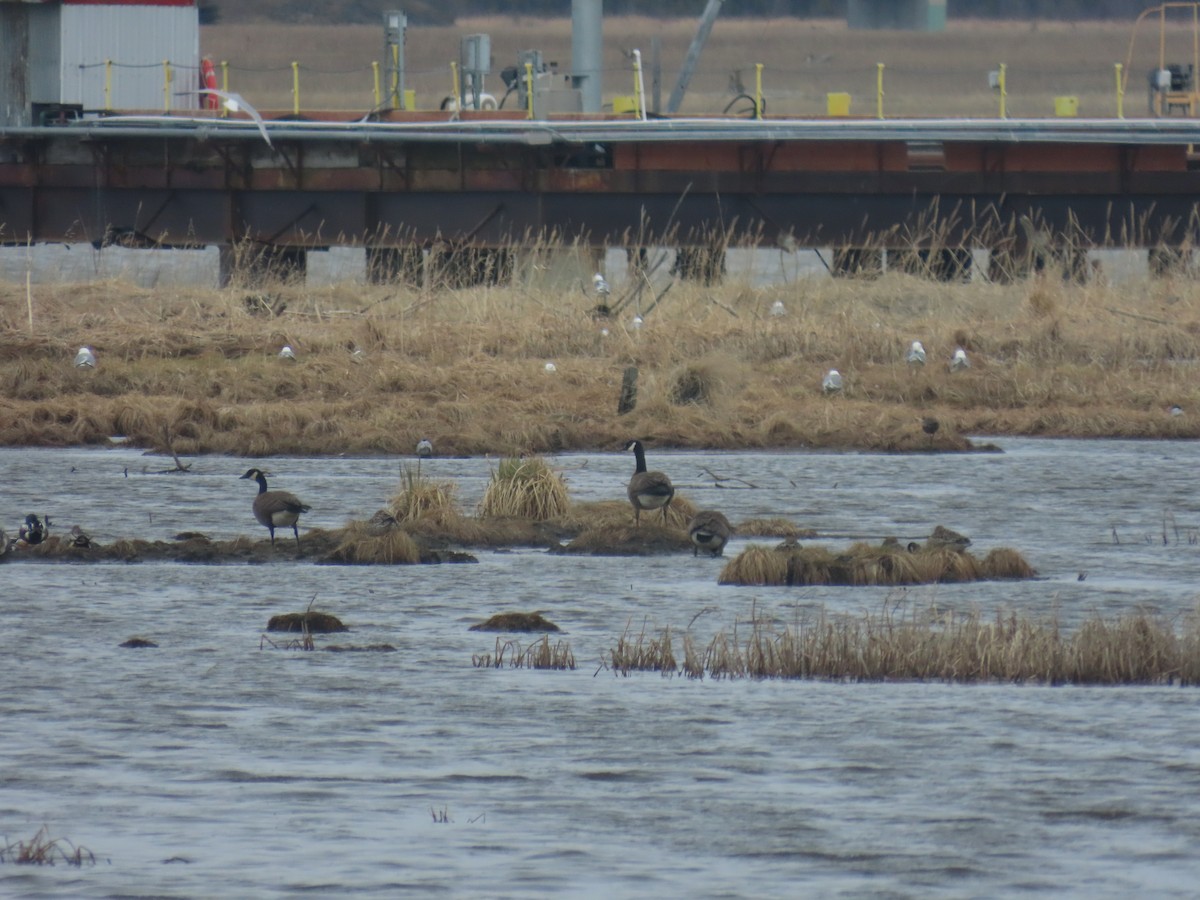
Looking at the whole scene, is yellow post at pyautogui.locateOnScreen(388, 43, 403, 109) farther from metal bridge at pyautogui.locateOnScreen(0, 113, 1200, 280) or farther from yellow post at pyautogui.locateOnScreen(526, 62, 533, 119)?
metal bridge at pyautogui.locateOnScreen(0, 113, 1200, 280)

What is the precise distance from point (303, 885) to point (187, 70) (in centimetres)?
3837

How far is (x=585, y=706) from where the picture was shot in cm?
1234

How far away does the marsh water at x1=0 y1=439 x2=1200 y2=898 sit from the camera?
9469 millimetres

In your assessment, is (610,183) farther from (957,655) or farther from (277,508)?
(957,655)

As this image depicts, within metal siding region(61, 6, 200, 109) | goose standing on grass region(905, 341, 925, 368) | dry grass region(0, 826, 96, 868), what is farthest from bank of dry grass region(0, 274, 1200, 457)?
dry grass region(0, 826, 96, 868)

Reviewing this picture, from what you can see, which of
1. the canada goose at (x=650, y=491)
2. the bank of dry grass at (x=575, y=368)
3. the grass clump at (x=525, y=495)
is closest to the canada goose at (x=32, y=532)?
the grass clump at (x=525, y=495)

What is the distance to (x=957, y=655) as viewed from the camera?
1288 centimetres

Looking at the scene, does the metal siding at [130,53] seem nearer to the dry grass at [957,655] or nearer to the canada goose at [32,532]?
the canada goose at [32,532]

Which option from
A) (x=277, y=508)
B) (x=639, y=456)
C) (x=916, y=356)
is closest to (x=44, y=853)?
(x=277, y=508)

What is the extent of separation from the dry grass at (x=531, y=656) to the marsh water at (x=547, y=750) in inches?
4.8

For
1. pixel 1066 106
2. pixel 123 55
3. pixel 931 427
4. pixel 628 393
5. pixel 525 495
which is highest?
pixel 123 55

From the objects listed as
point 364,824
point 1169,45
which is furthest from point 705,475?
point 1169,45

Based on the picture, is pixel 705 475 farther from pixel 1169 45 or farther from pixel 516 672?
pixel 1169 45

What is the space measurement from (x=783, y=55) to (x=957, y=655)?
6886 centimetres
